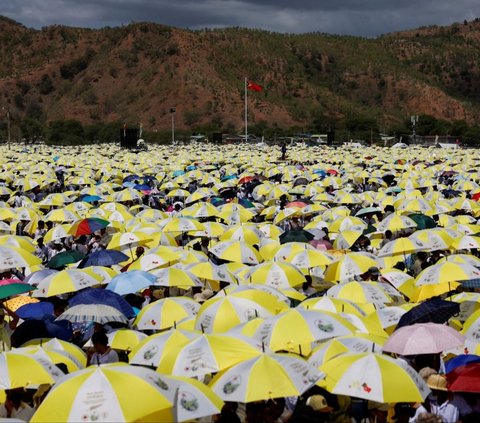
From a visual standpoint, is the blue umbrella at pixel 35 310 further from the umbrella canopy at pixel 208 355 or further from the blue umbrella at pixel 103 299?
the umbrella canopy at pixel 208 355

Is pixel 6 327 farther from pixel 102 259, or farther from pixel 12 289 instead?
pixel 102 259

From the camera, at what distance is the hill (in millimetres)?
Result: 111000

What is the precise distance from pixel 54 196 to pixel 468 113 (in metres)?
113

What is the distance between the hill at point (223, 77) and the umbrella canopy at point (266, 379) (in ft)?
280

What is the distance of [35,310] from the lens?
30.4 feet

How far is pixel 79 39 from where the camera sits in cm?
13912

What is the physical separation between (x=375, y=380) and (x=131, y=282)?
14.6 feet

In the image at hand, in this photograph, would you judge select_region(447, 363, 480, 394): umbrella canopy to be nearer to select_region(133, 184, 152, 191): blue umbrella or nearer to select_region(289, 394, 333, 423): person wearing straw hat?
select_region(289, 394, 333, 423): person wearing straw hat

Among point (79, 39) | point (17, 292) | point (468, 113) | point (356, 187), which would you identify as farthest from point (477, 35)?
point (17, 292)

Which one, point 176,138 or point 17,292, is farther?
point 176,138

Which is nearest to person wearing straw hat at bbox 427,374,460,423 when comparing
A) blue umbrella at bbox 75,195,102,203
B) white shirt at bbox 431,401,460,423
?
white shirt at bbox 431,401,460,423

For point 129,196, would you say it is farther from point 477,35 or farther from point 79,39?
point 477,35

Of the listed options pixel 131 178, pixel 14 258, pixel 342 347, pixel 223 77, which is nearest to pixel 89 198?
pixel 131 178

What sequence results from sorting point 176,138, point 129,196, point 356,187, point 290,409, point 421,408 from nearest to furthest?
point 421,408 < point 290,409 < point 129,196 < point 356,187 < point 176,138
